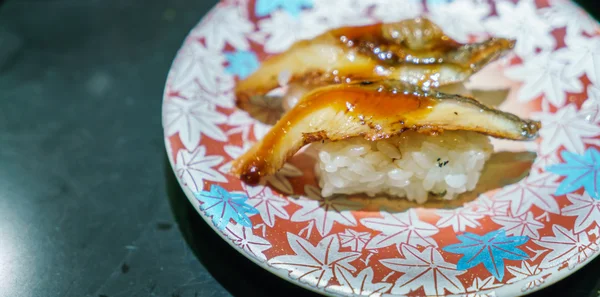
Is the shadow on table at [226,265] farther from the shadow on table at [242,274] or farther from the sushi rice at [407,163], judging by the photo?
the sushi rice at [407,163]

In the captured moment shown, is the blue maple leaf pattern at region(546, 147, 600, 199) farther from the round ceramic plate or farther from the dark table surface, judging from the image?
the dark table surface

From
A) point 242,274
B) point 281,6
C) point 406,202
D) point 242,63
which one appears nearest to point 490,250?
point 406,202

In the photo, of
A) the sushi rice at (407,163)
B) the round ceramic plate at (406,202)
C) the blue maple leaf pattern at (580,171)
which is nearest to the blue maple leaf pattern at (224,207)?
the round ceramic plate at (406,202)

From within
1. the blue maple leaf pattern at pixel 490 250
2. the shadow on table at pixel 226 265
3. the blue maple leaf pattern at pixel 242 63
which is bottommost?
the shadow on table at pixel 226 265

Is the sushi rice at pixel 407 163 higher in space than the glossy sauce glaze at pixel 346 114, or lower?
lower

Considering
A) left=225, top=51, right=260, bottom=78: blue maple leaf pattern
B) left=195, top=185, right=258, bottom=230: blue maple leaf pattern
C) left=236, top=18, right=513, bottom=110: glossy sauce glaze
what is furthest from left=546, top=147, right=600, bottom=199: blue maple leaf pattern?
left=225, top=51, right=260, bottom=78: blue maple leaf pattern

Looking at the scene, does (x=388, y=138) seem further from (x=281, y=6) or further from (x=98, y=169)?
(x=98, y=169)
